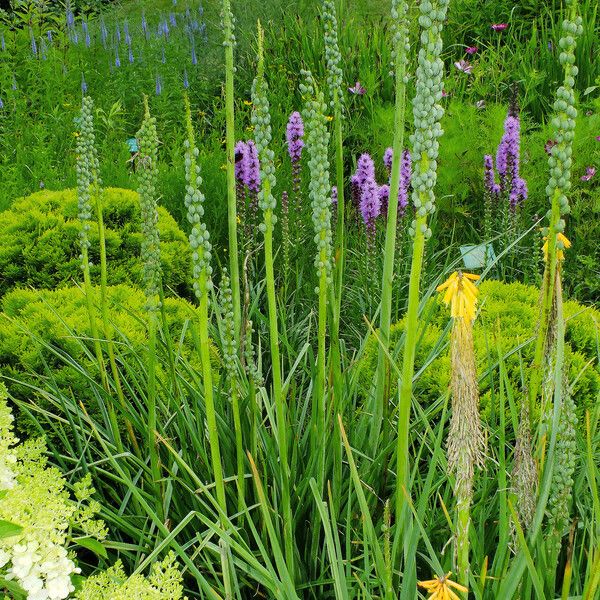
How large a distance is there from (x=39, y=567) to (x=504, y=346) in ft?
6.56

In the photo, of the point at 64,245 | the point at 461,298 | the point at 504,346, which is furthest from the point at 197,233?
the point at 64,245

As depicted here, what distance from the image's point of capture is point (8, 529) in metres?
1.59

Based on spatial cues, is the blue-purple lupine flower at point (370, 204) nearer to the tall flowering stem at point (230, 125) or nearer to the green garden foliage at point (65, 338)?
the green garden foliage at point (65, 338)

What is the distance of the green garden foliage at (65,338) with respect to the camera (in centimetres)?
331

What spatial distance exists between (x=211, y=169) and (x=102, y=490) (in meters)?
2.80

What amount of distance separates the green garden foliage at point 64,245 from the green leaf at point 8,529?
2580mm

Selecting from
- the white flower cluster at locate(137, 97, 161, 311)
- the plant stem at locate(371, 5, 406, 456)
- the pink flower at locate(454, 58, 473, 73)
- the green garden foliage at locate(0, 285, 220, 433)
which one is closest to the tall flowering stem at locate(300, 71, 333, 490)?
the plant stem at locate(371, 5, 406, 456)

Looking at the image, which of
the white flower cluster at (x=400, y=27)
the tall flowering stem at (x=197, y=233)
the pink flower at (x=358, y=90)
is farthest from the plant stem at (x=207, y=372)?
the pink flower at (x=358, y=90)

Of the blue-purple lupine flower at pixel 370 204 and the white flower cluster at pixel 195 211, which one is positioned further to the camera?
the blue-purple lupine flower at pixel 370 204

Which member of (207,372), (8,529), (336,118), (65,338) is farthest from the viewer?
(65,338)

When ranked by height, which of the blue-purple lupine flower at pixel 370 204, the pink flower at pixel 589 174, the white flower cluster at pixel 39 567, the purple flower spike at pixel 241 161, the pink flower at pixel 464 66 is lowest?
the white flower cluster at pixel 39 567

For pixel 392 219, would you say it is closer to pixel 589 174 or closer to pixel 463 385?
pixel 463 385

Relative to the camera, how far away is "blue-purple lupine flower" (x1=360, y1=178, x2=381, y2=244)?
149 inches

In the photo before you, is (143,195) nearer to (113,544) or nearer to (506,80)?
(113,544)
